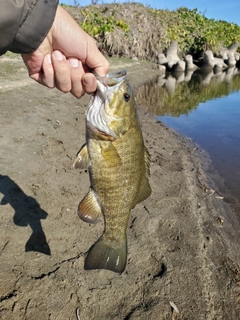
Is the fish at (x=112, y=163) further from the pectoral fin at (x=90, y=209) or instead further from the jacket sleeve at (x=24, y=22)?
the jacket sleeve at (x=24, y=22)

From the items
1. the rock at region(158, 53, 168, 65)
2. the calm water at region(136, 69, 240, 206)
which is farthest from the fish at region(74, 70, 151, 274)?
the rock at region(158, 53, 168, 65)

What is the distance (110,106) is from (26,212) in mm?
2622

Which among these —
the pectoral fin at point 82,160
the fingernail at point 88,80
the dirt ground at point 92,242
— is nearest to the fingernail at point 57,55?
the fingernail at point 88,80

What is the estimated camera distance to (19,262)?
376 cm

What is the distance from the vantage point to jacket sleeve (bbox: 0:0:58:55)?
202 centimetres

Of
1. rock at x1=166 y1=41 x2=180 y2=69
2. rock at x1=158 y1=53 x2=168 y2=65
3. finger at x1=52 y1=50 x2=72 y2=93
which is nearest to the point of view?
finger at x1=52 y1=50 x2=72 y2=93

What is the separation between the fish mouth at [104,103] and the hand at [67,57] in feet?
0.31

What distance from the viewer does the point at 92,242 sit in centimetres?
432

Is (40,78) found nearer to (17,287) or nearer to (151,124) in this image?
(17,287)

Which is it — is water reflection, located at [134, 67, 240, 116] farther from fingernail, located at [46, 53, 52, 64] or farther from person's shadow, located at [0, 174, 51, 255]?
fingernail, located at [46, 53, 52, 64]

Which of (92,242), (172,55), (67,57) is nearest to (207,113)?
(92,242)

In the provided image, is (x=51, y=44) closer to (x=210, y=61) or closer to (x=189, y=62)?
(x=189, y=62)

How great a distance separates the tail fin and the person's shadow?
1.41 meters

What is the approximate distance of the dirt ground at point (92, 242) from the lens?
3.47 metres
